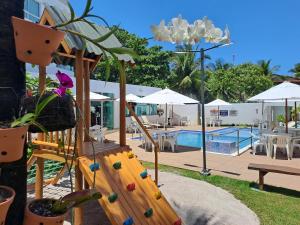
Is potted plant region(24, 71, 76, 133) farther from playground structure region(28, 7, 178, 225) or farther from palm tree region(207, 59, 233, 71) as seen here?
palm tree region(207, 59, 233, 71)

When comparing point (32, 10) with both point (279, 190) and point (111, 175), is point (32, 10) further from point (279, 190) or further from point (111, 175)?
point (279, 190)

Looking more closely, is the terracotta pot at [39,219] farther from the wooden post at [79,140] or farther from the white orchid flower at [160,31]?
the white orchid flower at [160,31]

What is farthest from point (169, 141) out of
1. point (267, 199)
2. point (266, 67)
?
point (266, 67)

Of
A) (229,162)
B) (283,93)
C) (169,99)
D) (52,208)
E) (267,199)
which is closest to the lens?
(52,208)

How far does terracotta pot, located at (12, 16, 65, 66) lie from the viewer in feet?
5.36

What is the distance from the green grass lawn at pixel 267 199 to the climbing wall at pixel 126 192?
1.93m

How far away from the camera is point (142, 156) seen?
1131 cm

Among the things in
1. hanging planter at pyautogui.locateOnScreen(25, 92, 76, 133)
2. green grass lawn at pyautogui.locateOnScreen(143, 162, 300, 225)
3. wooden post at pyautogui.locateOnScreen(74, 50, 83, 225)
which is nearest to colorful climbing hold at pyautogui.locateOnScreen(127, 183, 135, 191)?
wooden post at pyautogui.locateOnScreen(74, 50, 83, 225)

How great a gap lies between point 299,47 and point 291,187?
167 ft

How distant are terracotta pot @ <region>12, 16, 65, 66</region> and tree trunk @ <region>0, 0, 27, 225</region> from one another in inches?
3.4

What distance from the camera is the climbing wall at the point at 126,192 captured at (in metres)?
3.95

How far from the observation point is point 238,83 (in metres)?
31.5

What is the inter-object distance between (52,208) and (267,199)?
5406mm

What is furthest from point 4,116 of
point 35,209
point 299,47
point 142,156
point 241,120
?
point 299,47
